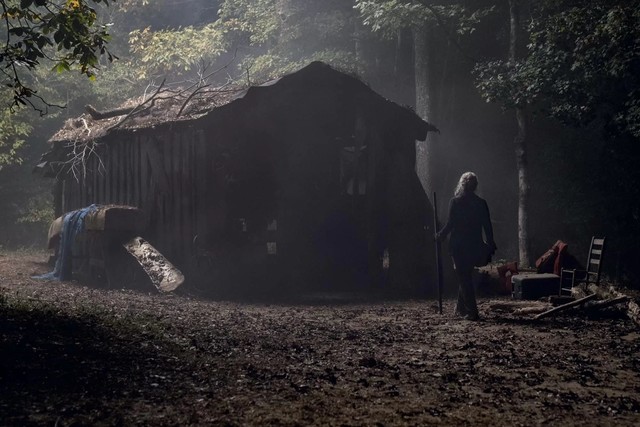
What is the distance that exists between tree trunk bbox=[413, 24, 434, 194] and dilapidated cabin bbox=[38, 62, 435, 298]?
6529 mm

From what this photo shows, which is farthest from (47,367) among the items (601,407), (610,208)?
(610,208)

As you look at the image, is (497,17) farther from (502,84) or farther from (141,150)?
(141,150)

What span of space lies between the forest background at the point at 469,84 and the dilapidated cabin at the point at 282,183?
2002mm

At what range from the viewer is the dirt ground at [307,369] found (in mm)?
5516

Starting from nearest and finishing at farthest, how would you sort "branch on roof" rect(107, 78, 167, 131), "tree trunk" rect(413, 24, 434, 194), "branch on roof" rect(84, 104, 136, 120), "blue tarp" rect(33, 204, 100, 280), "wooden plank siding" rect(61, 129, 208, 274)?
1. "wooden plank siding" rect(61, 129, 208, 274)
2. "blue tarp" rect(33, 204, 100, 280)
3. "branch on roof" rect(107, 78, 167, 131)
4. "branch on roof" rect(84, 104, 136, 120)
5. "tree trunk" rect(413, 24, 434, 194)

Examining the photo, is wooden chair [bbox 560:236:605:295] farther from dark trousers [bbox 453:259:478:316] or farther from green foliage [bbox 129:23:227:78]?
green foliage [bbox 129:23:227:78]

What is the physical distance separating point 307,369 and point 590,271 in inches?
304

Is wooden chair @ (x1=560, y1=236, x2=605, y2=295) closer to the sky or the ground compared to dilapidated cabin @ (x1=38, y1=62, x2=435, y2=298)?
closer to the ground

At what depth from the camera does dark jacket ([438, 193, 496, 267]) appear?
11.0 m

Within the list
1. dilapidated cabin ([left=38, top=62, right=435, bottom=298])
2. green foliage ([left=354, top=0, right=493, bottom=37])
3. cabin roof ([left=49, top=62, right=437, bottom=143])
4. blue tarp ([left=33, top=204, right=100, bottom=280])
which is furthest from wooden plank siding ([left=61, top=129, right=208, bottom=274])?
green foliage ([left=354, top=0, right=493, bottom=37])

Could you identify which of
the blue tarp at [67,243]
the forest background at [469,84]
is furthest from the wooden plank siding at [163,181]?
the forest background at [469,84]

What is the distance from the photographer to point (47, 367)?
6395 mm

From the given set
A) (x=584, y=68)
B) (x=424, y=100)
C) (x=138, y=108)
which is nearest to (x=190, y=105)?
(x=138, y=108)

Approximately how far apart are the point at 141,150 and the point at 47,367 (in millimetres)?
10924
